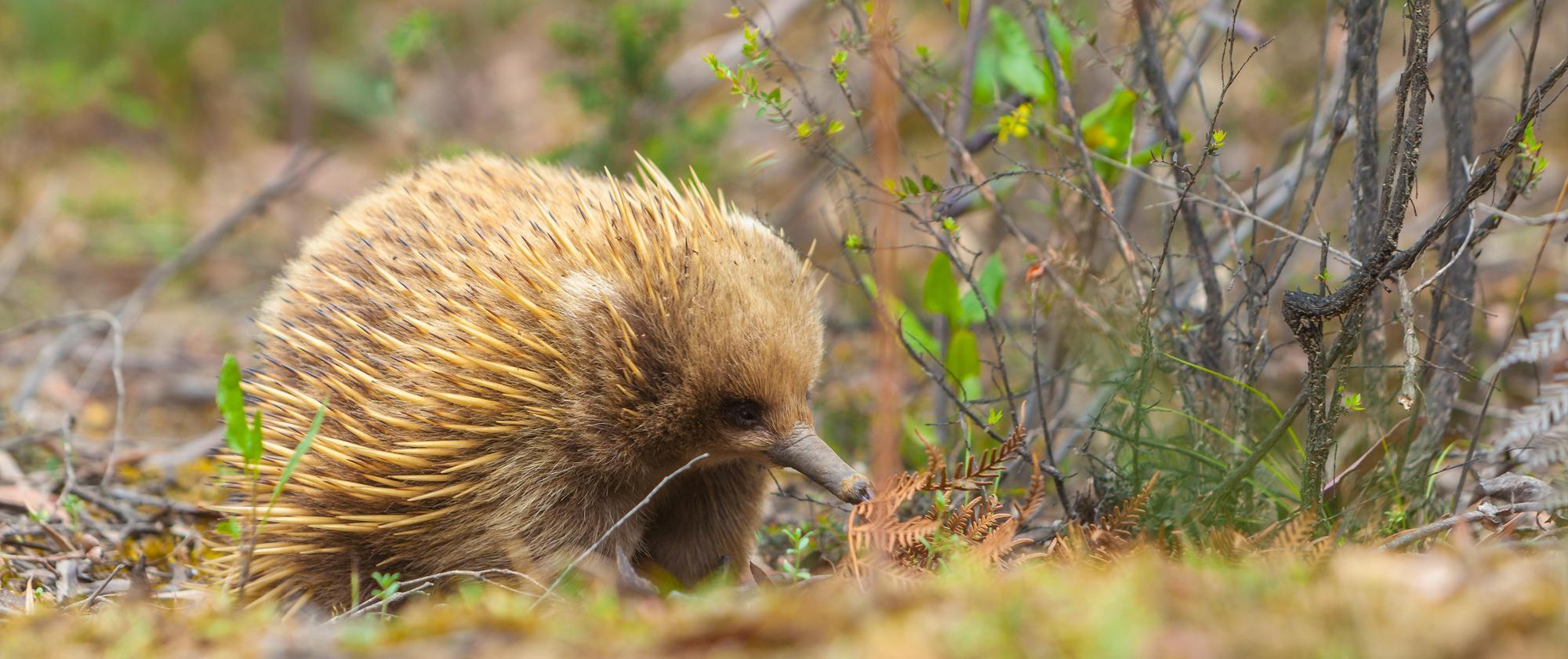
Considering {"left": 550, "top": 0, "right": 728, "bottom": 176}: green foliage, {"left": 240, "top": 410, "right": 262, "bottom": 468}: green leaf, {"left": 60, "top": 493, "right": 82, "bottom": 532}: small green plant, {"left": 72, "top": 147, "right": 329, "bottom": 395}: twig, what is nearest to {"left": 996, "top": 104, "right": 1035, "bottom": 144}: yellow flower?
{"left": 240, "top": 410, "right": 262, "bottom": 468}: green leaf

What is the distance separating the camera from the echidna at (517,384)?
2.83 meters

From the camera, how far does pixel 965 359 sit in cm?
359

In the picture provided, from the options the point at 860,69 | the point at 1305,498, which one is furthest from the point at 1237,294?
the point at 860,69

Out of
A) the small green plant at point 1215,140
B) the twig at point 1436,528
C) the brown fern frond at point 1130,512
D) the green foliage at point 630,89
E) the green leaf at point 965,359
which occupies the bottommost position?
the twig at point 1436,528

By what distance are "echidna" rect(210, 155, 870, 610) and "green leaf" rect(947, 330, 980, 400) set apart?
0.66m

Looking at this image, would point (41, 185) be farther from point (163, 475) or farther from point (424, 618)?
point (424, 618)

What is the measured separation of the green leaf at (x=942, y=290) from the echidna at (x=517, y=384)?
553 mm

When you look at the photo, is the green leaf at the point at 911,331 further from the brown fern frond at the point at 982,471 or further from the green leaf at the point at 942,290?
the brown fern frond at the point at 982,471

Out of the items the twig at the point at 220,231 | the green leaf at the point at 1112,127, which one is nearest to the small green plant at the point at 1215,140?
the green leaf at the point at 1112,127

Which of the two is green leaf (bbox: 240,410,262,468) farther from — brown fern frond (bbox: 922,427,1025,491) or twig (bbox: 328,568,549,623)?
brown fern frond (bbox: 922,427,1025,491)

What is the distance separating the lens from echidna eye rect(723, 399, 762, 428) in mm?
2881

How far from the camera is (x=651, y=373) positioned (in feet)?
9.54

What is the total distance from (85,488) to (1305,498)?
11.2 feet

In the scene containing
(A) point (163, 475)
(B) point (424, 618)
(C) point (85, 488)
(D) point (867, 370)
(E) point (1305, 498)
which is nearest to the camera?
(B) point (424, 618)
